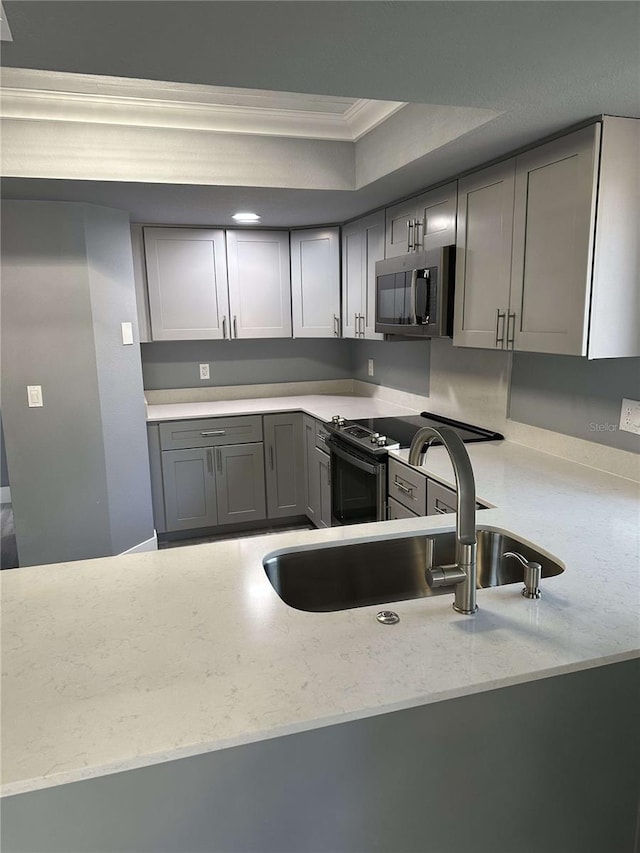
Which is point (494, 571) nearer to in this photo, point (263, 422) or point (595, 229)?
point (595, 229)

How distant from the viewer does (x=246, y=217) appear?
3.69 m

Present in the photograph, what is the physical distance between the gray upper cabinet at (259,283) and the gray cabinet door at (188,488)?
97cm

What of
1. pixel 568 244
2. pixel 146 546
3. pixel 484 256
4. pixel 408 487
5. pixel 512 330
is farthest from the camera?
pixel 146 546

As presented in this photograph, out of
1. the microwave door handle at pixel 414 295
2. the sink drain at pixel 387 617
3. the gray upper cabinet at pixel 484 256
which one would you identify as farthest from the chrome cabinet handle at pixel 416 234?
the sink drain at pixel 387 617

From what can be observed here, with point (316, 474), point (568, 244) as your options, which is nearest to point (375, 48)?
point (568, 244)

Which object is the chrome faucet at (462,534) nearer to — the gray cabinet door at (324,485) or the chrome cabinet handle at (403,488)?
the chrome cabinet handle at (403,488)

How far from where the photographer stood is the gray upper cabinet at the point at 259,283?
4.13 meters

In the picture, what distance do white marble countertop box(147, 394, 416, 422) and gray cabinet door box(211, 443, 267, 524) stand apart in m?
0.27

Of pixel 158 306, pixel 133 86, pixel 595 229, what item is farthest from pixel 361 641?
pixel 158 306

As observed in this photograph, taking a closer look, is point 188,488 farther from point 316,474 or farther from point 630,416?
point 630,416

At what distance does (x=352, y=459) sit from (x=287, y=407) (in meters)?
1.18

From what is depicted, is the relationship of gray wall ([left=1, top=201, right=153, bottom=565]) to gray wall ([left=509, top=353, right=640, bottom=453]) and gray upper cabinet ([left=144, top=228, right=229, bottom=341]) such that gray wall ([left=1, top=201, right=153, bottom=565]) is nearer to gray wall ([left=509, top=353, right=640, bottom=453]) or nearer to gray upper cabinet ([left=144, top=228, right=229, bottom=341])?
gray upper cabinet ([left=144, top=228, right=229, bottom=341])

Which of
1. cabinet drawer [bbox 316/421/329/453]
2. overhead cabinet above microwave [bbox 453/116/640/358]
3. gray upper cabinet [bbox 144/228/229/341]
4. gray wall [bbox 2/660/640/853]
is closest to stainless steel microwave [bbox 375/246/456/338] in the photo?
overhead cabinet above microwave [bbox 453/116/640/358]

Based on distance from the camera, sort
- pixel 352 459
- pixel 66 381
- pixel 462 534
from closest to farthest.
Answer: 1. pixel 462 534
2. pixel 352 459
3. pixel 66 381
